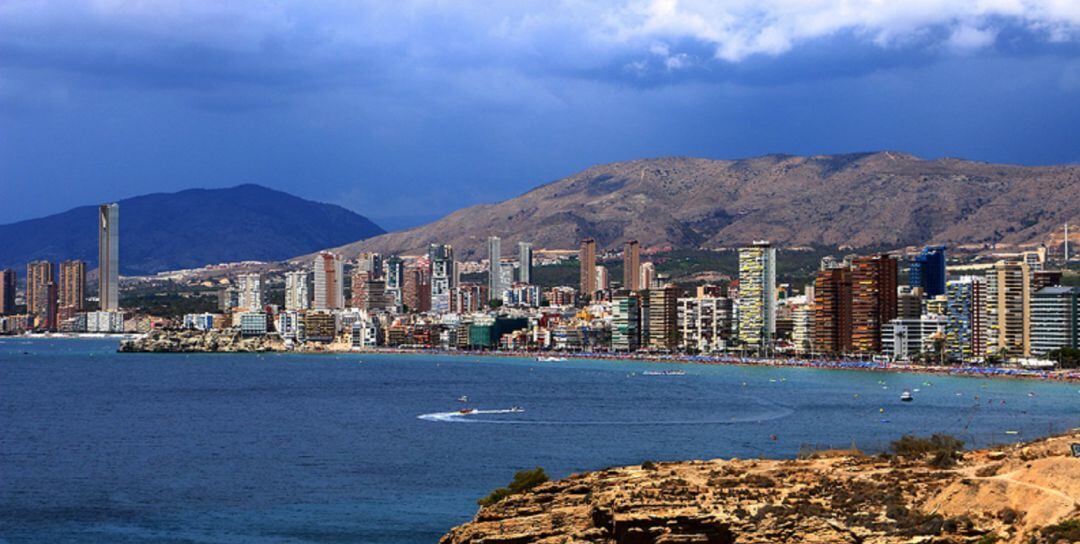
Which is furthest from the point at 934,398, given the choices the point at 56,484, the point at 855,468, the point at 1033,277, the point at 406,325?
the point at 406,325

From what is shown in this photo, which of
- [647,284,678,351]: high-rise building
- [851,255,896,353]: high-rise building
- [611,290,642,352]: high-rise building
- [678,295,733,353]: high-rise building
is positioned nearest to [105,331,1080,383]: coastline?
[851,255,896,353]: high-rise building

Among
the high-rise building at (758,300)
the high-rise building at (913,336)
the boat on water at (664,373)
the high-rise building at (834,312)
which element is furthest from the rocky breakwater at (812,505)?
the high-rise building at (758,300)

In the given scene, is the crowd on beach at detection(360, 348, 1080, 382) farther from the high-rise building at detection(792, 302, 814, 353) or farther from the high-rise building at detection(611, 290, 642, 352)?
the high-rise building at detection(611, 290, 642, 352)

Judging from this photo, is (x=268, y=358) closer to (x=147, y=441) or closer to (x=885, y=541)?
(x=147, y=441)

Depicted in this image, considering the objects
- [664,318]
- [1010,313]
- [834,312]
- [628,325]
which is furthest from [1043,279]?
[628,325]

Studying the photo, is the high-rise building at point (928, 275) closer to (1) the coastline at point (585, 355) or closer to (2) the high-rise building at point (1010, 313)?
(1) the coastline at point (585, 355)
